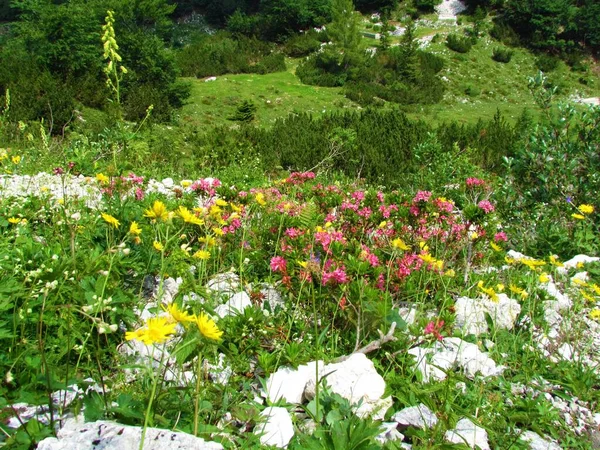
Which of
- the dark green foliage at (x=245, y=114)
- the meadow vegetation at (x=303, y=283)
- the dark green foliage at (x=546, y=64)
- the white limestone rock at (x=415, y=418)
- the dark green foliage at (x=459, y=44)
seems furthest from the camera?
the dark green foliage at (x=546, y=64)

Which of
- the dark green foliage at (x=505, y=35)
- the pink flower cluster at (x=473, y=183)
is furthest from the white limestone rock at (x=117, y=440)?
the dark green foliage at (x=505, y=35)

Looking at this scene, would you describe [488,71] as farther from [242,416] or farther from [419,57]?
[242,416]

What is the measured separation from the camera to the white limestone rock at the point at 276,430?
1486mm

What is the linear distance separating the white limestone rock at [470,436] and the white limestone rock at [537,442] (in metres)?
0.16

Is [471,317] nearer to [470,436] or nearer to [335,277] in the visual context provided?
[335,277]

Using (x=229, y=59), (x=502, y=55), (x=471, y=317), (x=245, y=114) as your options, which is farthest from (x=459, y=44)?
(x=471, y=317)

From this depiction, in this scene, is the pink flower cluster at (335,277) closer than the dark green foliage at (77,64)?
Yes

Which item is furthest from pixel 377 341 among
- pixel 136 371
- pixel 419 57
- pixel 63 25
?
pixel 419 57

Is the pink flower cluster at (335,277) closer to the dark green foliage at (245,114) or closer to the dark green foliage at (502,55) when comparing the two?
the dark green foliage at (245,114)

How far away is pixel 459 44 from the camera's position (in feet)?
96.5

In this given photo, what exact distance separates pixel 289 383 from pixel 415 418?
486mm

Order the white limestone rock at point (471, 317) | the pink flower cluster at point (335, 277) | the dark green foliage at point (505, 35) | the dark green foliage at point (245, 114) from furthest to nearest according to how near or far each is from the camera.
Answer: the dark green foliage at point (505, 35), the dark green foliage at point (245, 114), the white limestone rock at point (471, 317), the pink flower cluster at point (335, 277)

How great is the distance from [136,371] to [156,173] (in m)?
4.46

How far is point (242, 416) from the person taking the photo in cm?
147
